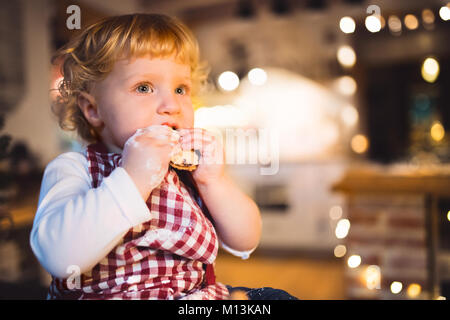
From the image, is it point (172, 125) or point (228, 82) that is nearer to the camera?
point (172, 125)

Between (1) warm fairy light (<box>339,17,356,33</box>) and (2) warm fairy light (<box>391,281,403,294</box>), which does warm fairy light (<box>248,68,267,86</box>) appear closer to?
(1) warm fairy light (<box>339,17,356,33</box>)

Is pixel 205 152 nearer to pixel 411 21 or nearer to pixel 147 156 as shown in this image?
pixel 147 156

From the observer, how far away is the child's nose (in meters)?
0.47

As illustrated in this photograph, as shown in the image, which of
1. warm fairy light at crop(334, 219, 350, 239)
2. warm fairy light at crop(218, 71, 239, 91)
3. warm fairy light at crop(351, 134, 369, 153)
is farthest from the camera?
warm fairy light at crop(351, 134, 369, 153)

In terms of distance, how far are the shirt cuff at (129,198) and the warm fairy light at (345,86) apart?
2.71 metres

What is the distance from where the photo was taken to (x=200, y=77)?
629mm

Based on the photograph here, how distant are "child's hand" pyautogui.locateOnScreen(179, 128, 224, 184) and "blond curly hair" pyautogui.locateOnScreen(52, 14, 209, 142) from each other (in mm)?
106

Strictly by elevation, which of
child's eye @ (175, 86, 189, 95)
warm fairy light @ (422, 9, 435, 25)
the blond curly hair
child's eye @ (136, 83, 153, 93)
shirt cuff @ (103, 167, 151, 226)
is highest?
warm fairy light @ (422, 9, 435, 25)

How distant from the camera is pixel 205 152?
1.64 ft

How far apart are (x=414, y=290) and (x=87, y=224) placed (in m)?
0.59

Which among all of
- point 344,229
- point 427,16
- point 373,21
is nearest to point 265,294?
point 373,21

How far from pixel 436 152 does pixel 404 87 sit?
1.06 metres

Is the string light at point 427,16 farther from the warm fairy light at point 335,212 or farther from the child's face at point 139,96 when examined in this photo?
the warm fairy light at point 335,212

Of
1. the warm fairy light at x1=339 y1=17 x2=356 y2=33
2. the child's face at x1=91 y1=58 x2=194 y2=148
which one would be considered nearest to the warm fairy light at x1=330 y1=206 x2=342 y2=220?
the warm fairy light at x1=339 y1=17 x2=356 y2=33
